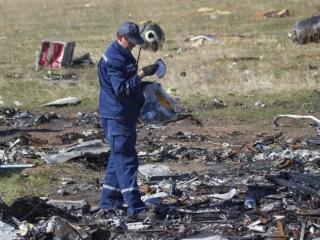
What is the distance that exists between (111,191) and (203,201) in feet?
2.84

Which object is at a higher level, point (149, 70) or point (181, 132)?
point (149, 70)

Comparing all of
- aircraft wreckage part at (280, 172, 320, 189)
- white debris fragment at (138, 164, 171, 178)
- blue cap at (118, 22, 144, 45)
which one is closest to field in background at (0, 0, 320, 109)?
white debris fragment at (138, 164, 171, 178)

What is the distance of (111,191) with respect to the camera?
7051 mm

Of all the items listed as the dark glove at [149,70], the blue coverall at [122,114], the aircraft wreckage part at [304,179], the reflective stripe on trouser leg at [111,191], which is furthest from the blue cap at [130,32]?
the aircraft wreckage part at [304,179]

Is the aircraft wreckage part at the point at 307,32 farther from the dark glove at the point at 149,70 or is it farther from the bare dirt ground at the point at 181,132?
the dark glove at the point at 149,70

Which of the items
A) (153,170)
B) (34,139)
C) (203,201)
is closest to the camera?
(203,201)

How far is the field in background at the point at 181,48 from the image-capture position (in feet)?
50.7

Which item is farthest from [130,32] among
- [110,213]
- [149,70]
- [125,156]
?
[110,213]

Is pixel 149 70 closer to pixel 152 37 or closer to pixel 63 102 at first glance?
pixel 63 102

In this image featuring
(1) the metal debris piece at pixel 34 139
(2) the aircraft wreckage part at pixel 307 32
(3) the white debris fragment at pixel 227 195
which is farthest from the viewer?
(2) the aircraft wreckage part at pixel 307 32

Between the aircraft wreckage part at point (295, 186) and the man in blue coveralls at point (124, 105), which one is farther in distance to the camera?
the aircraft wreckage part at point (295, 186)

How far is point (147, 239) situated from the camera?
243 inches

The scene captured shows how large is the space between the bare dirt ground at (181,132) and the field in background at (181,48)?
2015mm

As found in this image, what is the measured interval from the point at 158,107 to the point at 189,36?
1681 cm
